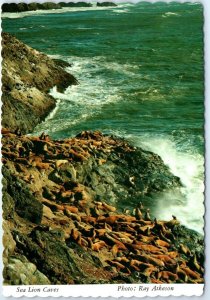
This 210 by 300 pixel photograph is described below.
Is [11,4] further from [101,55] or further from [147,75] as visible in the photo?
[147,75]

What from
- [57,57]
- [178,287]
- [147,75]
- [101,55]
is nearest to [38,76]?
[57,57]

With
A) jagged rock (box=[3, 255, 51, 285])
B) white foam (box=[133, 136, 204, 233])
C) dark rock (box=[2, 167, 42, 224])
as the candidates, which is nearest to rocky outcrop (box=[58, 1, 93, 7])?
white foam (box=[133, 136, 204, 233])

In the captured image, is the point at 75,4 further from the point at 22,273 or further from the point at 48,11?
the point at 22,273

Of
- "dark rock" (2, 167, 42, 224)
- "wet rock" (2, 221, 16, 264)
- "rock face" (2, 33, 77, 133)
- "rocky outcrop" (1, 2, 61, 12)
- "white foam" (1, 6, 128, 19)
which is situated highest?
"rocky outcrop" (1, 2, 61, 12)

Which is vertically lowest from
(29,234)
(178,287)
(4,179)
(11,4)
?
(178,287)

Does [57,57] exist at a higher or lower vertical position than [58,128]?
higher

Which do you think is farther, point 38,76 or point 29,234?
point 38,76

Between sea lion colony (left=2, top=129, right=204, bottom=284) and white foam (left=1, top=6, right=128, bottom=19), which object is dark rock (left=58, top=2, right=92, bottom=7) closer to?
white foam (left=1, top=6, right=128, bottom=19)

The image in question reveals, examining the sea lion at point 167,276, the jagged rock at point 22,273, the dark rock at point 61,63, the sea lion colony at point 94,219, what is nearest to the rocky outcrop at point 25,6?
the dark rock at point 61,63

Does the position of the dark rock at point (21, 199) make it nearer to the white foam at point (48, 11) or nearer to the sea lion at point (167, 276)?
the sea lion at point (167, 276)
